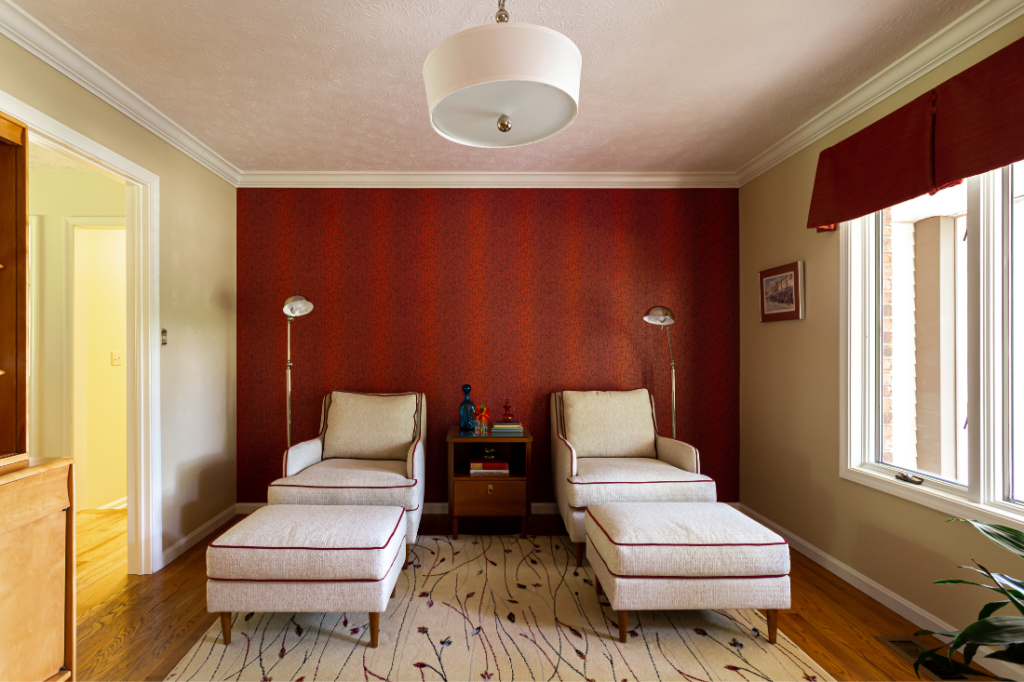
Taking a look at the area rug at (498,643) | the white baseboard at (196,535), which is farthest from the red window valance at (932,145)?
the white baseboard at (196,535)

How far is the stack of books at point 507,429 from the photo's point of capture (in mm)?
3531

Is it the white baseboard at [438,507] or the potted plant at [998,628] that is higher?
the potted plant at [998,628]

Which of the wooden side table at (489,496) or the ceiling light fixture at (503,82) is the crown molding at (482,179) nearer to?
the wooden side table at (489,496)

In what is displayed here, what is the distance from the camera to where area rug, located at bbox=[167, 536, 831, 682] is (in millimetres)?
1956

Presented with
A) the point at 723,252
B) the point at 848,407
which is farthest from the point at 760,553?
the point at 723,252

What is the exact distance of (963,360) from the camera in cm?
220

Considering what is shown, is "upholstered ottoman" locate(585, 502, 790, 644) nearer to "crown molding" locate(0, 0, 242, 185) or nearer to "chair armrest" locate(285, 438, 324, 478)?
"chair armrest" locate(285, 438, 324, 478)

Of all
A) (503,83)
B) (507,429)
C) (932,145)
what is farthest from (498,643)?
(932,145)

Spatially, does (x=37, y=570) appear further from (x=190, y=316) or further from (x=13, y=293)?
(x=190, y=316)

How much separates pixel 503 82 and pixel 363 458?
2.72m

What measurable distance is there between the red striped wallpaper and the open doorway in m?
1.03

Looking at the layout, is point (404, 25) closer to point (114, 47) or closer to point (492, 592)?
point (114, 47)

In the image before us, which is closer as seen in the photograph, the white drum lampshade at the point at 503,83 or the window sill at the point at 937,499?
the white drum lampshade at the point at 503,83

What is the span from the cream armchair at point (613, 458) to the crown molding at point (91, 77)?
2.97 metres
